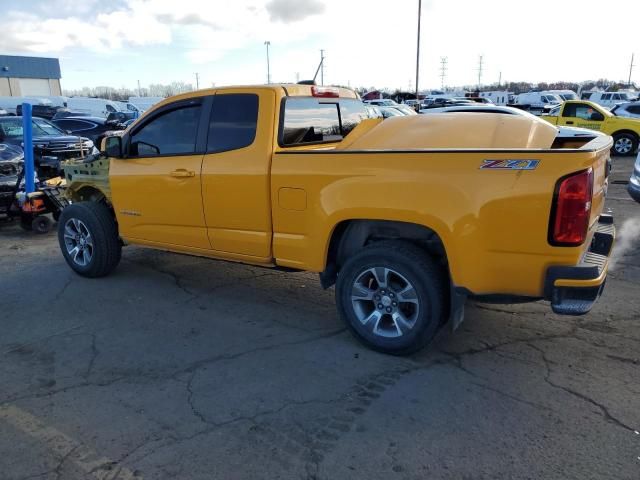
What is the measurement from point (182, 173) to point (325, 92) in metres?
1.52

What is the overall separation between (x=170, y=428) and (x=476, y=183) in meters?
2.33

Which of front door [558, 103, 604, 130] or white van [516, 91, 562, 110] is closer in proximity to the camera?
front door [558, 103, 604, 130]

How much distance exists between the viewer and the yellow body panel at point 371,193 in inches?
123

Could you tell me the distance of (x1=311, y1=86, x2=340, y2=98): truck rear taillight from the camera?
472cm

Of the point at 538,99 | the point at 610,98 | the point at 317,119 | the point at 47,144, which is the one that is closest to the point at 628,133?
the point at 317,119

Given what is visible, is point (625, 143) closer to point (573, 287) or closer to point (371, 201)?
point (573, 287)

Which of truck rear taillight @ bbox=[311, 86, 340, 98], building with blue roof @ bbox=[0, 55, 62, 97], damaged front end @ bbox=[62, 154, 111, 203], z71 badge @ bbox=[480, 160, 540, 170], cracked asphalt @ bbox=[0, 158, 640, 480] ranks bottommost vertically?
cracked asphalt @ bbox=[0, 158, 640, 480]

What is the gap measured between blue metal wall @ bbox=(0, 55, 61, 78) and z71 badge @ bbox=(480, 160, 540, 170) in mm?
77984

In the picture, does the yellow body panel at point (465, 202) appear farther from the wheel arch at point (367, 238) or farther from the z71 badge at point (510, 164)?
the wheel arch at point (367, 238)

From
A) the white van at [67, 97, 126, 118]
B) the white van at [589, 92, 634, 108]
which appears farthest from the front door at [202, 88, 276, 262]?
the white van at [67, 97, 126, 118]

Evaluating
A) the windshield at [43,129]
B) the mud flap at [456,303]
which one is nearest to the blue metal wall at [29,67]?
the windshield at [43,129]

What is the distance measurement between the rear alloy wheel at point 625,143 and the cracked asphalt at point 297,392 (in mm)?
13146

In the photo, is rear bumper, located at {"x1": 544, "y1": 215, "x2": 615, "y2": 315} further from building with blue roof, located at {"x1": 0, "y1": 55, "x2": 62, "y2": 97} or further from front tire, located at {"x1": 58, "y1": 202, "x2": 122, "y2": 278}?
building with blue roof, located at {"x1": 0, "y1": 55, "x2": 62, "y2": 97}

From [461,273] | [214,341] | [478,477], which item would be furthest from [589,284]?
Answer: [214,341]
